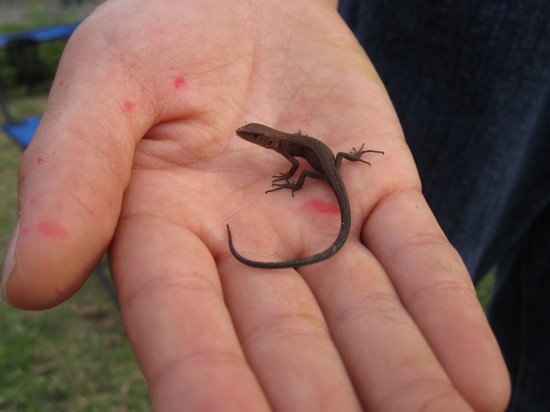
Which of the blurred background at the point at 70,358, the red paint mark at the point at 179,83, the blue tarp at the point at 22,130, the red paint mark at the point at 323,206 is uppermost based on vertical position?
the red paint mark at the point at 179,83

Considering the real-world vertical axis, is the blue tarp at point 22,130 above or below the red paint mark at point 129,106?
below

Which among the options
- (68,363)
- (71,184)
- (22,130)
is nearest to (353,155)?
(71,184)

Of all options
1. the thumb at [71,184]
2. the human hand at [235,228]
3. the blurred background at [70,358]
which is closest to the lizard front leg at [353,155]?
the human hand at [235,228]

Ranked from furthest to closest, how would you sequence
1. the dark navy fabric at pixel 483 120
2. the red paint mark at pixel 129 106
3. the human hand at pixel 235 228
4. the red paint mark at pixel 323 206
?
the dark navy fabric at pixel 483 120, the red paint mark at pixel 323 206, the red paint mark at pixel 129 106, the human hand at pixel 235 228

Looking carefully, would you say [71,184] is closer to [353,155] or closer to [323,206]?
[323,206]

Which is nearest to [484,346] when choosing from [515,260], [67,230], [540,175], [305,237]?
[305,237]

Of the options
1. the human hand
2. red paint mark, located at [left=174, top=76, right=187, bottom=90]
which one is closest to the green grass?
the human hand

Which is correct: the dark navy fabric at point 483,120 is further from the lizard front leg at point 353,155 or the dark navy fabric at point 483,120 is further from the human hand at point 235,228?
the lizard front leg at point 353,155

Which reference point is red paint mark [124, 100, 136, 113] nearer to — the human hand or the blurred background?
the human hand
